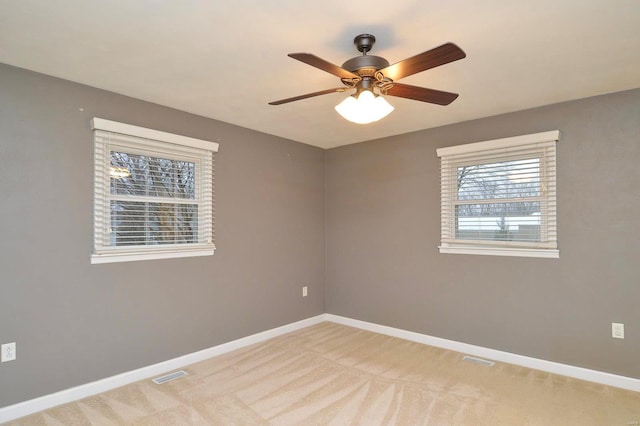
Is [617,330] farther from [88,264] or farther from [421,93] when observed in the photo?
[88,264]

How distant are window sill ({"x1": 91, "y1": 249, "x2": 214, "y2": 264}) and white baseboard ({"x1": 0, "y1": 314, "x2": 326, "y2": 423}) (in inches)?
36.8

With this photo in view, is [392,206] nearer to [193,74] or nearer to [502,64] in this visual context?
[502,64]

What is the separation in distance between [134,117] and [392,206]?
2.85 meters

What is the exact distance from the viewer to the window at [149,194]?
286 centimetres

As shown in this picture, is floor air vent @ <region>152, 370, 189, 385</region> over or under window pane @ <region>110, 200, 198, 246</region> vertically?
under

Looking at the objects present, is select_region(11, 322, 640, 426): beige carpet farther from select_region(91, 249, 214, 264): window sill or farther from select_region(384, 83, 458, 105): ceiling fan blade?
select_region(384, 83, 458, 105): ceiling fan blade

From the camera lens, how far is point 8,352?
7.95 ft

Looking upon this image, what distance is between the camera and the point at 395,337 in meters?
4.14

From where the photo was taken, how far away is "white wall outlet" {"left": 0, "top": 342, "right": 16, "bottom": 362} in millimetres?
2396

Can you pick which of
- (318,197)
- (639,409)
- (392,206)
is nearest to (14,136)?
(318,197)

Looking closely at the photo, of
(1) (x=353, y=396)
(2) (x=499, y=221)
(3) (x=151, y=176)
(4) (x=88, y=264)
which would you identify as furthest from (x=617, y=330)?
(4) (x=88, y=264)

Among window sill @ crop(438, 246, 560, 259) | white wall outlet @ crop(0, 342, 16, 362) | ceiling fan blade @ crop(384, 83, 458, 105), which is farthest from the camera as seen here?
window sill @ crop(438, 246, 560, 259)

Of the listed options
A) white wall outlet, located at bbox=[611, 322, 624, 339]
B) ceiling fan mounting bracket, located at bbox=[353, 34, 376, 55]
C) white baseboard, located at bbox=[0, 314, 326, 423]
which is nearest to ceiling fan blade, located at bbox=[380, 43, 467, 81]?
ceiling fan mounting bracket, located at bbox=[353, 34, 376, 55]

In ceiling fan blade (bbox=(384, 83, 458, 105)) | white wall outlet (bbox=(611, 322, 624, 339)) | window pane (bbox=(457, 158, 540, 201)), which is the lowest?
white wall outlet (bbox=(611, 322, 624, 339))
